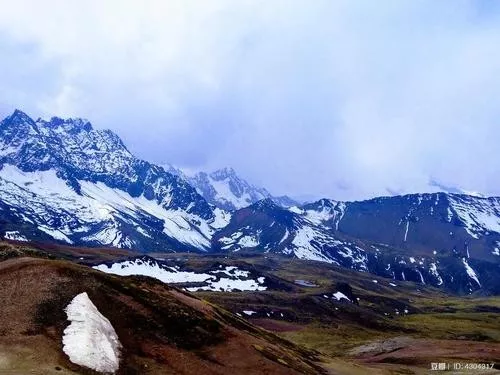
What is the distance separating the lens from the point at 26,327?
60.5 metres

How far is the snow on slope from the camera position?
57.2 metres

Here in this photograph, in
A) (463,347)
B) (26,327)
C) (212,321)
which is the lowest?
(26,327)

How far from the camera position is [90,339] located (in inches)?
2368

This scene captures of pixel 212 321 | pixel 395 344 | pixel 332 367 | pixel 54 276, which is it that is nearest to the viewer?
pixel 54 276

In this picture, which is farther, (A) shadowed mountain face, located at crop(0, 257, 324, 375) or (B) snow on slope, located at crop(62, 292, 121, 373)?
(A) shadowed mountain face, located at crop(0, 257, 324, 375)

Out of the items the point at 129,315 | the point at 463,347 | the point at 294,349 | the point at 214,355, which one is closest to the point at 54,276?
the point at 129,315

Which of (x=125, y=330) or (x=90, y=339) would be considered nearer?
(x=90, y=339)

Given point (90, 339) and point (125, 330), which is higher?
point (125, 330)

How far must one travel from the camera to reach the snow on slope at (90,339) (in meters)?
57.2

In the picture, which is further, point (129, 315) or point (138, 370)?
point (129, 315)

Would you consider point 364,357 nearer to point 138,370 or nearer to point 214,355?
point 214,355

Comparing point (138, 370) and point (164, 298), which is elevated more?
point (164, 298)

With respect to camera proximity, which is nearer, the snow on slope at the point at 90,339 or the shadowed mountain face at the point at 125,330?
the snow on slope at the point at 90,339

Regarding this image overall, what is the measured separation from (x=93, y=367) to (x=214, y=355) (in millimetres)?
16765
